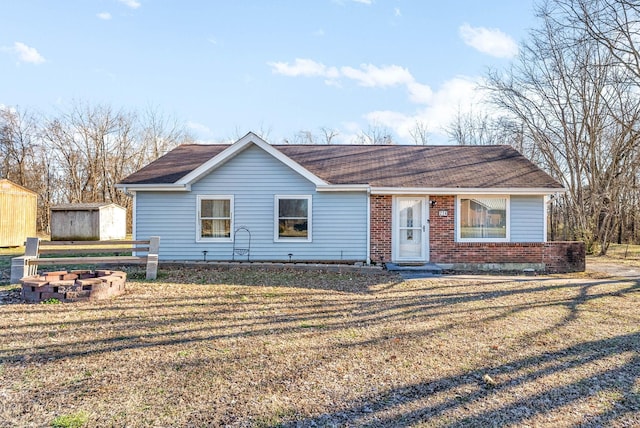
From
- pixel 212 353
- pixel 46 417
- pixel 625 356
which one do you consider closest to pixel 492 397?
pixel 625 356

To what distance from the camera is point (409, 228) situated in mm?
11766

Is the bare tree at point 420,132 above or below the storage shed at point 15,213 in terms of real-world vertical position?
above

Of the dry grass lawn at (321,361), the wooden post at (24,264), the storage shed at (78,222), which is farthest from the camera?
the storage shed at (78,222)

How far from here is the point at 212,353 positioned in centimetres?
449

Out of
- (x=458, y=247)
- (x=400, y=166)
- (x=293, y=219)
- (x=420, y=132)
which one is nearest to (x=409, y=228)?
(x=458, y=247)

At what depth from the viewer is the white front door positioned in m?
11.8

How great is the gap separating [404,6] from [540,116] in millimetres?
12436

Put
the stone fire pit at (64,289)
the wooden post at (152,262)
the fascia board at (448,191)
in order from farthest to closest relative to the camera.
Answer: the fascia board at (448,191) < the wooden post at (152,262) < the stone fire pit at (64,289)

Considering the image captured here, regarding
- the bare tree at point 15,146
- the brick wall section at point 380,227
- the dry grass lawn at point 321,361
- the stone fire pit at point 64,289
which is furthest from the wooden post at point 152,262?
the bare tree at point 15,146

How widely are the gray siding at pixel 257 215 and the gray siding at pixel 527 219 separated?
14.9 feet

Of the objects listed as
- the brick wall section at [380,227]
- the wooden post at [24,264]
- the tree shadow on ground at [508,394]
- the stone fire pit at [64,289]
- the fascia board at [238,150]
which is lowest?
the tree shadow on ground at [508,394]

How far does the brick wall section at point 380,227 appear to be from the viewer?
11633 mm

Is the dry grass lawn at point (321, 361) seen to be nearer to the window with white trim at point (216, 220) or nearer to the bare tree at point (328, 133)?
the window with white trim at point (216, 220)

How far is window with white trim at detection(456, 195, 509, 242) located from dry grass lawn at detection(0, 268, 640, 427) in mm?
4066
